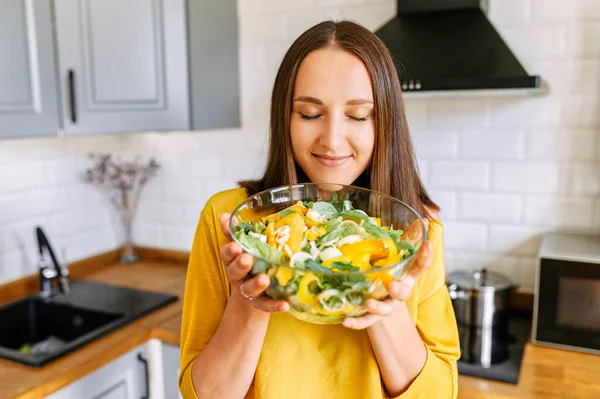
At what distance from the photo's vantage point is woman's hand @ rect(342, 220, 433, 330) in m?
0.69

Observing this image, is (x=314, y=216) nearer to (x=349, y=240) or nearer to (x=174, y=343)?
(x=349, y=240)

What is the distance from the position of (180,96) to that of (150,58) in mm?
158

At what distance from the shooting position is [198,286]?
106 cm

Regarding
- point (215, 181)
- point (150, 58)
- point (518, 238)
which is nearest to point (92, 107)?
point (150, 58)

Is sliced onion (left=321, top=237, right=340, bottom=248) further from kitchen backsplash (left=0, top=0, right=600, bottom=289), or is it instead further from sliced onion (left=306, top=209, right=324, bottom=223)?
kitchen backsplash (left=0, top=0, right=600, bottom=289)

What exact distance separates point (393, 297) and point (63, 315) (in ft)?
5.21

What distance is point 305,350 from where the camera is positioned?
102 centimetres

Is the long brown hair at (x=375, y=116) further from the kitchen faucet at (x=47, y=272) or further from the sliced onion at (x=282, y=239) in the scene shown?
the kitchen faucet at (x=47, y=272)

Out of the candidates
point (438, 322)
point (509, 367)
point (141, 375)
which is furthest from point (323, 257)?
point (141, 375)

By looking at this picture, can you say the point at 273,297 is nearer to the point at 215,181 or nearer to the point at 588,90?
the point at 588,90

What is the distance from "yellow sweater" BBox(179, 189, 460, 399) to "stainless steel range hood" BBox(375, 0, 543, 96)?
2.03 feet

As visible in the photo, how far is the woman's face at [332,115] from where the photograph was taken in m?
0.99

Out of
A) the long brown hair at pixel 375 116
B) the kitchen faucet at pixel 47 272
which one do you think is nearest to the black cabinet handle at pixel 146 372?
the kitchen faucet at pixel 47 272

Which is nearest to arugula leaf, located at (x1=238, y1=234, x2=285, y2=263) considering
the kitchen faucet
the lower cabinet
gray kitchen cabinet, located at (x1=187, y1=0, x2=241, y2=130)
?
the lower cabinet
